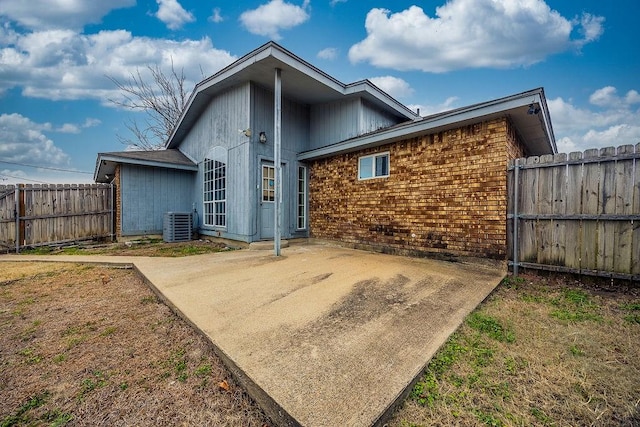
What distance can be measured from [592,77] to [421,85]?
6574 millimetres

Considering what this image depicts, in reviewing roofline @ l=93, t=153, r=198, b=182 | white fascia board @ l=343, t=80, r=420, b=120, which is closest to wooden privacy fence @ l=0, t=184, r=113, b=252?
roofline @ l=93, t=153, r=198, b=182

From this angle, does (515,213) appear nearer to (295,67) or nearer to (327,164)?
(327,164)

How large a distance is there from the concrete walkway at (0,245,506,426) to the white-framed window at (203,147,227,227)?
3.40 metres

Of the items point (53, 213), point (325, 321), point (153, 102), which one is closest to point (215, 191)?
point (53, 213)

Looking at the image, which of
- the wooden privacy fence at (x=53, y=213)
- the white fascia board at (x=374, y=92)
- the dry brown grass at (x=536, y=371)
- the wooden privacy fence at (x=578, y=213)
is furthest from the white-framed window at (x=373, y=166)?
the wooden privacy fence at (x=53, y=213)

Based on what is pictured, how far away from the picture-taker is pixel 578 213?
378 cm

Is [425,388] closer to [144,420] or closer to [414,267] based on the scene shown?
[144,420]

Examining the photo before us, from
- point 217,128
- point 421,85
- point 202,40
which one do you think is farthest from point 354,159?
point 202,40

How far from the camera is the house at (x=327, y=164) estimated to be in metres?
4.66

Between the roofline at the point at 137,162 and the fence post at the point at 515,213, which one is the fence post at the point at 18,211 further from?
the fence post at the point at 515,213

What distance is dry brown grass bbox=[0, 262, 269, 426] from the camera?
1.50 meters

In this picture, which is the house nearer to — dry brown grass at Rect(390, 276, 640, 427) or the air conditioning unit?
the air conditioning unit

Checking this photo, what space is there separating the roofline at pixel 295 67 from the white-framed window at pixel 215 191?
2.09 m

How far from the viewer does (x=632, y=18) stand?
→ 803 cm
